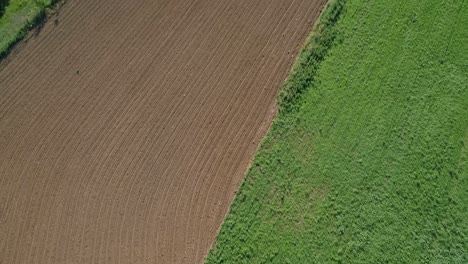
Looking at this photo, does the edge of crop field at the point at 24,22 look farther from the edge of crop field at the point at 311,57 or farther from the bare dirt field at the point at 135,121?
the edge of crop field at the point at 311,57

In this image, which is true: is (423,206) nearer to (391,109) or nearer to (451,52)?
(391,109)

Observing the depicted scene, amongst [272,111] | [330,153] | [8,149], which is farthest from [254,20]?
[8,149]

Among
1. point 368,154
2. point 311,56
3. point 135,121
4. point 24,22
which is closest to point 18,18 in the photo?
point 24,22

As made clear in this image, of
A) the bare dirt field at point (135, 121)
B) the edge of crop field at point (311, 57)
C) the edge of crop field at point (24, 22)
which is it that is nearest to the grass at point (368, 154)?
the edge of crop field at point (311, 57)

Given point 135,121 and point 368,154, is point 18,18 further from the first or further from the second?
point 368,154

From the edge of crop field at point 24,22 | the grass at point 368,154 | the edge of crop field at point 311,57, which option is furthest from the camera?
the edge of crop field at point 24,22

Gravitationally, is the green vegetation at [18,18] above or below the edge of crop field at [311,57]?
above
